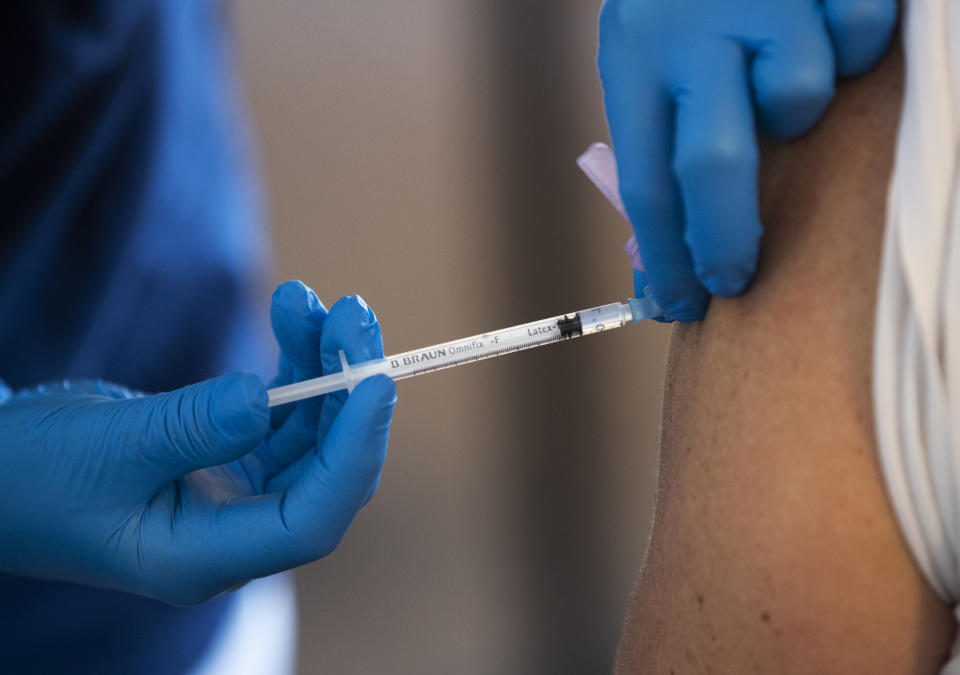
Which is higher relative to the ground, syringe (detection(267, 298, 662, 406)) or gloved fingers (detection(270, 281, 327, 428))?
gloved fingers (detection(270, 281, 327, 428))

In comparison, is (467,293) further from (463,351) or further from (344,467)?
(344,467)

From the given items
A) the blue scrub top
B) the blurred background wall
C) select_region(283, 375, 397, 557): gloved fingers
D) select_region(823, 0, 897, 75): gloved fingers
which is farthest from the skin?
the blurred background wall

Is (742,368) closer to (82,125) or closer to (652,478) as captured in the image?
(82,125)

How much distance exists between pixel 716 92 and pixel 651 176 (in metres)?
0.09

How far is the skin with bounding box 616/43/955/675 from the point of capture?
551mm

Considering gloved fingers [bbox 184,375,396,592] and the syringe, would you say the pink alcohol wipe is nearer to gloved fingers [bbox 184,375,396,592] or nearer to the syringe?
the syringe

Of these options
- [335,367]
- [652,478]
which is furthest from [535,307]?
[335,367]

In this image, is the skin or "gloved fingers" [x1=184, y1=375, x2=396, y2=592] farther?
"gloved fingers" [x1=184, y1=375, x2=396, y2=592]

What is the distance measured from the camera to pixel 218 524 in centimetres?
83

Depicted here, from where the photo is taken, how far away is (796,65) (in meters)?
0.58

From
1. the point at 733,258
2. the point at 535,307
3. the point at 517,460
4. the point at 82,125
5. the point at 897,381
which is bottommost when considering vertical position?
the point at 517,460

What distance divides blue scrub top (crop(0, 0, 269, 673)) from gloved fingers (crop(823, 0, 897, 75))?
1211 mm

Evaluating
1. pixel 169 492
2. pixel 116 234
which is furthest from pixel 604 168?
pixel 116 234

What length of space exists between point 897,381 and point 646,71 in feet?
1.07
